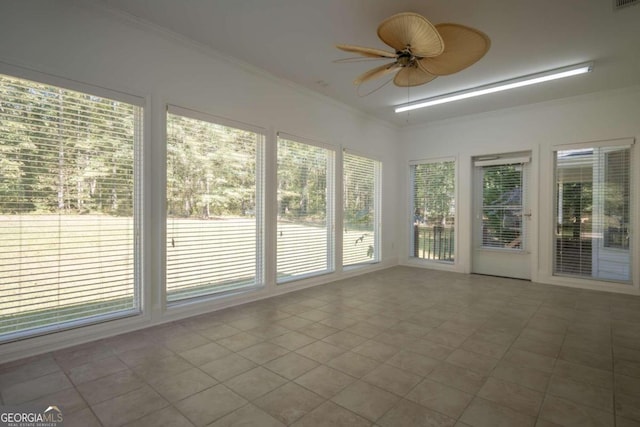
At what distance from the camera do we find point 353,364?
2555mm

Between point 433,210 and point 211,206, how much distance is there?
4654 millimetres

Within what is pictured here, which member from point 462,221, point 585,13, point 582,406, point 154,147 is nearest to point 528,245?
point 462,221

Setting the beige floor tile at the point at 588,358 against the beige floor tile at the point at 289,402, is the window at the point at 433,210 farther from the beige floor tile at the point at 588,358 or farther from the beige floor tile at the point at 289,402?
the beige floor tile at the point at 289,402

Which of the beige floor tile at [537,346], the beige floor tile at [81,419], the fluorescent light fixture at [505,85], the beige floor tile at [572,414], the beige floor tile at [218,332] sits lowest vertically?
the beige floor tile at [572,414]

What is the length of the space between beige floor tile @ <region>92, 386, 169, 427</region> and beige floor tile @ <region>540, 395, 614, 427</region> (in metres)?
2.36

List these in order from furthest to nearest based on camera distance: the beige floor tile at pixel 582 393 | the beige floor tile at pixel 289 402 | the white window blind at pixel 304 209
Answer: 1. the white window blind at pixel 304 209
2. the beige floor tile at pixel 582 393
3. the beige floor tile at pixel 289 402

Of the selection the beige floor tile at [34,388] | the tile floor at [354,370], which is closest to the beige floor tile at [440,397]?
the tile floor at [354,370]

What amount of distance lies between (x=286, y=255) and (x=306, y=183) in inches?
45.1

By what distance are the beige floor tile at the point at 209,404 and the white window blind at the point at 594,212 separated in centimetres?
560

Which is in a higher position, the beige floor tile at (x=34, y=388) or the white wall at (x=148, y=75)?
the white wall at (x=148, y=75)

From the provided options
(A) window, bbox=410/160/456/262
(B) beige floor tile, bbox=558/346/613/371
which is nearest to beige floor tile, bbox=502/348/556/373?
(B) beige floor tile, bbox=558/346/613/371

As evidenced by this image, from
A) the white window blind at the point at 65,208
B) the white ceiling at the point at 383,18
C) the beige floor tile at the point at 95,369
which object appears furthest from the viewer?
the white ceiling at the point at 383,18

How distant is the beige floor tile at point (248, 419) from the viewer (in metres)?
1.84

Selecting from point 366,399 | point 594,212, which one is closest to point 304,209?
point 366,399
